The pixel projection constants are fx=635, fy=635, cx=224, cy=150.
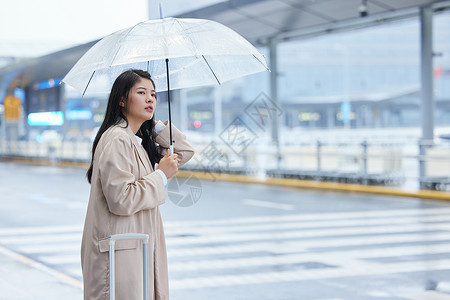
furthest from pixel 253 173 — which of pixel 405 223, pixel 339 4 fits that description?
pixel 405 223

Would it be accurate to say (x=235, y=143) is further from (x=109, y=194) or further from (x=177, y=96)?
(x=109, y=194)

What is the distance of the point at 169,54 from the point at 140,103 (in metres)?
0.52

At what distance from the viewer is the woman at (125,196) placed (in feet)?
9.68

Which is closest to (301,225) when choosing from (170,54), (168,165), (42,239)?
(42,239)

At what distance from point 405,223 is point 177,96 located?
13.5m

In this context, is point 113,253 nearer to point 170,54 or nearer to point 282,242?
point 170,54

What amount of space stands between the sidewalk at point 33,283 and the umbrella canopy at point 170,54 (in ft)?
8.54

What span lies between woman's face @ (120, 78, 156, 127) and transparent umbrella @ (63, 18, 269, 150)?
0.74ft

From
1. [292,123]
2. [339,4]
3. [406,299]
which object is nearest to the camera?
[406,299]

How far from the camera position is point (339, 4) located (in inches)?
538

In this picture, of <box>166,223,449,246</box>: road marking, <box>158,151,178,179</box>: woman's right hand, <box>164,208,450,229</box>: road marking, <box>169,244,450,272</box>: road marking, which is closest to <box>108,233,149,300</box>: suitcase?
<box>158,151,178,179</box>: woman's right hand

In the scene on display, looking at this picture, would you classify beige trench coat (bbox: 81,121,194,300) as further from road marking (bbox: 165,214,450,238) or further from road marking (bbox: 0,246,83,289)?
road marking (bbox: 165,214,450,238)

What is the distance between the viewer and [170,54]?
3.61 metres

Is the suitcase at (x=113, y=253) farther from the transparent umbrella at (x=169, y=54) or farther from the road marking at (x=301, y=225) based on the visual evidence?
the road marking at (x=301, y=225)
